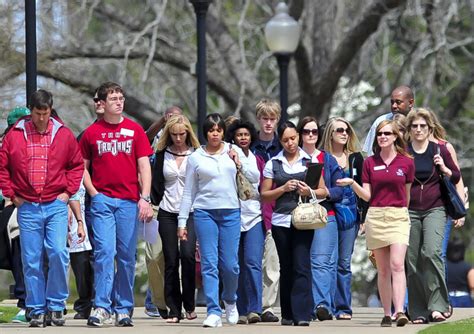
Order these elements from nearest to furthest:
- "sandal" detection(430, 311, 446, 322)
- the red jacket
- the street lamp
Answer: the red jacket < "sandal" detection(430, 311, 446, 322) < the street lamp

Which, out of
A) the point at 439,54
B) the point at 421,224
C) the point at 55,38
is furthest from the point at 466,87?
the point at 421,224

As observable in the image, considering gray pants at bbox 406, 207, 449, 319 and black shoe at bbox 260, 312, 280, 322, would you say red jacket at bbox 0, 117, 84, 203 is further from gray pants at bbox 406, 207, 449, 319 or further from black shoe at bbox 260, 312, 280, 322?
gray pants at bbox 406, 207, 449, 319

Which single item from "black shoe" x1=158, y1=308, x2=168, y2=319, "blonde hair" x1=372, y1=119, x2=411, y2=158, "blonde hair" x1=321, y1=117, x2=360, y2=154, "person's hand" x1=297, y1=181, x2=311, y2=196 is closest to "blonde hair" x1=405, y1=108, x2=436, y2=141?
"blonde hair" x1=372, y1=119, x2=411, y2=158

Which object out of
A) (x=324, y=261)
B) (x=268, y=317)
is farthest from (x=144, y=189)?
(x=324, y=261)

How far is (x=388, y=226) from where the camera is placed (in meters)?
14.5

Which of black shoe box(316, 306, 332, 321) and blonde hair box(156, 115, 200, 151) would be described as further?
black shoe box(316, 306, 332, 321)

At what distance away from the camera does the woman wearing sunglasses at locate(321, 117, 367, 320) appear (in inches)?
625

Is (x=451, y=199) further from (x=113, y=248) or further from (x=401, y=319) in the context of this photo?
(x=113, y=248)

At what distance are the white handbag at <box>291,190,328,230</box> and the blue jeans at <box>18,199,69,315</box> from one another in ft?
6.81

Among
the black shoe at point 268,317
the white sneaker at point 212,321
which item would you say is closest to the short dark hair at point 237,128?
the black shoe at point 268,317

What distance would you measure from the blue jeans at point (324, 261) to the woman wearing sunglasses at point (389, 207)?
2.89 ft

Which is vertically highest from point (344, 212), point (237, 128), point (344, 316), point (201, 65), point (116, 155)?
point (201, 65)

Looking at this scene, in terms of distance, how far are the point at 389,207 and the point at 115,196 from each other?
8.15 ft

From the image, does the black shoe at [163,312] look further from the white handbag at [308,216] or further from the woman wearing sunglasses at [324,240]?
the white handbag at [308,216]
